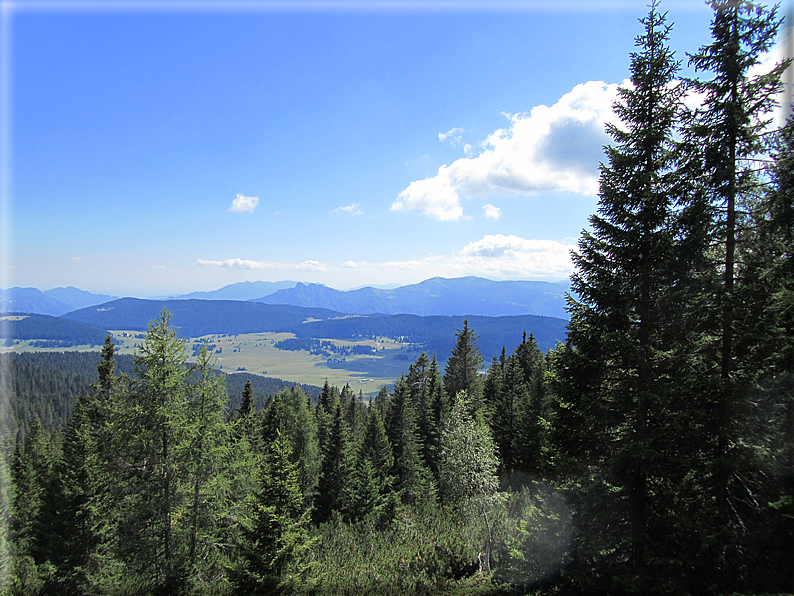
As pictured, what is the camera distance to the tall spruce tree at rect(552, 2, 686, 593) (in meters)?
9.37

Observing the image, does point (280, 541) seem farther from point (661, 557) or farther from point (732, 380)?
point (732, 380)

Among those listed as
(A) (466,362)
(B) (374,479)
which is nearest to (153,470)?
(B) (374,479)

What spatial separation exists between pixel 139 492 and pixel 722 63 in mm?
22561

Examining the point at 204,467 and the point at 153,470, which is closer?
the point at 153,470

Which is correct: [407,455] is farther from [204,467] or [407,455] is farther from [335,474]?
[204,467]

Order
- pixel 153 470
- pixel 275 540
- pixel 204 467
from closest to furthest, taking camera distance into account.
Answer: pixel 275 540 → pixel 153 470 → pixel 204 467

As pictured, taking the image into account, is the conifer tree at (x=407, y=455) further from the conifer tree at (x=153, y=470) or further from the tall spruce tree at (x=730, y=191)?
the tall spruce tree at (x=730, y=191)

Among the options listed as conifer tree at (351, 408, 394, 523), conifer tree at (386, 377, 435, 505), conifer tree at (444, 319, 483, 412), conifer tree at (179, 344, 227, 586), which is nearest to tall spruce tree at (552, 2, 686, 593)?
conifer tree at (179, 344, 227, 586)

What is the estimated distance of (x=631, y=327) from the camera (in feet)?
34.0

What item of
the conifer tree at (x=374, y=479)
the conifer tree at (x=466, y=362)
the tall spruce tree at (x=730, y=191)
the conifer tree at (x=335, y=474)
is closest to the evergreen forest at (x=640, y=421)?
the tall spruce tree at (x=730, y=191)

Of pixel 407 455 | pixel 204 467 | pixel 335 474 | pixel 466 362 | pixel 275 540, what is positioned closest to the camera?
pixel 275 540

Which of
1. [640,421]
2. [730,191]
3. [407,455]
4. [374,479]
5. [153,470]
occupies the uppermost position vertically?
[730,191]

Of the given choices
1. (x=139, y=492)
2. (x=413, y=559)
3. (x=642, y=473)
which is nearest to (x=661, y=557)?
(x=642, y=473)

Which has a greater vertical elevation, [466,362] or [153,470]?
[153,470]
